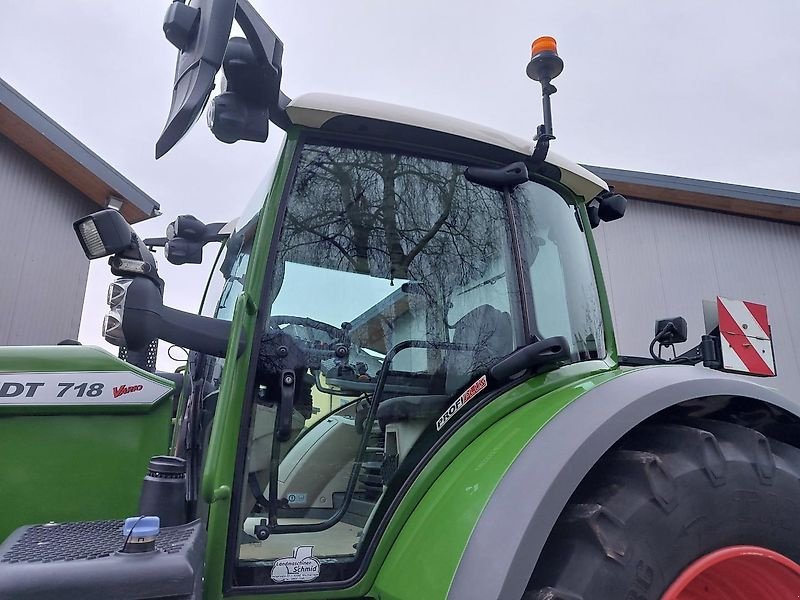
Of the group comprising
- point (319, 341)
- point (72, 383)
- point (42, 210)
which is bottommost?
point (72, 383)

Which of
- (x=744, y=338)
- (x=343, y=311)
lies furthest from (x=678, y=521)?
(x=343, y=311)

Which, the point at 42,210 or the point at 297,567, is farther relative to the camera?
the point at 42,210

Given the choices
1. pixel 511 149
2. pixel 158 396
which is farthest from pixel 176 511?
pixel 511 149

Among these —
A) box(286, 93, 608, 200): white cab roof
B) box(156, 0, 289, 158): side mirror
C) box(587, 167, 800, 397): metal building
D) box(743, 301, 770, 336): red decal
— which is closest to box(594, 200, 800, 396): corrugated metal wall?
box(587, 167, 800, 397): metal building

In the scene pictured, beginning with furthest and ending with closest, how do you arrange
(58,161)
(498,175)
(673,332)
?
(58,161), (673,332), (498,175)

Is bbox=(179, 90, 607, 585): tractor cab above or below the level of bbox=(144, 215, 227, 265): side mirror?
below

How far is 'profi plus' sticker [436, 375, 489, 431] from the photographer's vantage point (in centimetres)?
200

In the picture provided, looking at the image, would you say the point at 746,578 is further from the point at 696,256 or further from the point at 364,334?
the point at 696,256

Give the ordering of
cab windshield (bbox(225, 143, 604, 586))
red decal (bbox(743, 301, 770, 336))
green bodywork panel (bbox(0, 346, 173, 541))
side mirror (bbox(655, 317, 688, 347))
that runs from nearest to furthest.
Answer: cab windshield (bbox(225, 143, 604, 586)) → green bodywork panel (bbox(0, 346, 173, 541)) → red decal (bbox(743, 301, 770, 336)) → side mirror (bbox(655, 317, 688, 347))

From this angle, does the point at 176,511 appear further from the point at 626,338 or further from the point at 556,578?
the point at 626,338

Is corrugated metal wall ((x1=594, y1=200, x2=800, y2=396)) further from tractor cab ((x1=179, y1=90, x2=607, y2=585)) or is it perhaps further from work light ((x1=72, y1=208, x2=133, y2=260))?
work light ((x1=72, y1=208, x2=133, y2=260))

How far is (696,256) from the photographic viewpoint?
11.1m

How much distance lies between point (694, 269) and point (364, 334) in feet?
34.5

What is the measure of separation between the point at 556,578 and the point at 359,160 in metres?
1.36
